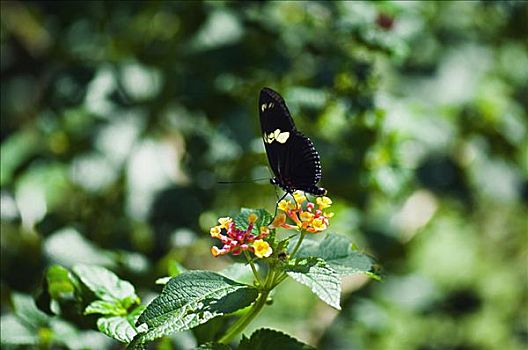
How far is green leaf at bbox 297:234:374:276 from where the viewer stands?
0.91 m

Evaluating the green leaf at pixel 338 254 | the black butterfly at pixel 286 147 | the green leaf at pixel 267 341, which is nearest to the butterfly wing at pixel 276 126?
the black butterfly at pixel 286 147

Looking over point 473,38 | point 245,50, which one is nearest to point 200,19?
Result: point 245,50

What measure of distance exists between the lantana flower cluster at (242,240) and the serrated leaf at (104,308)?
0.58 feet

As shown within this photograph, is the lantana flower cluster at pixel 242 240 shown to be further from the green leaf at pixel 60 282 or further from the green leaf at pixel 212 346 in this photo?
the green leaf at pixel 60 282

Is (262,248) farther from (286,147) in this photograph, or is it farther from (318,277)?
(286,147)

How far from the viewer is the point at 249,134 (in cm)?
153

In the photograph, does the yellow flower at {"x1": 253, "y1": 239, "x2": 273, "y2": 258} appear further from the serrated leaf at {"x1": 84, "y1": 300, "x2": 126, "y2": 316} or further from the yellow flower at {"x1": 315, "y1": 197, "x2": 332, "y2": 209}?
the serrated leaf at {"x1": 84, "y1": 300, "x2": 126, "y2": 316}

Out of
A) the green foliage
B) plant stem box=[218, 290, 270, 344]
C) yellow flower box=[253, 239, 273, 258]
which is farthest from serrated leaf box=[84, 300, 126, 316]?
yellow flower box=[253, 239, 273, 258]

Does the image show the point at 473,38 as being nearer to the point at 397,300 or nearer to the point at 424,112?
the point at 424,112

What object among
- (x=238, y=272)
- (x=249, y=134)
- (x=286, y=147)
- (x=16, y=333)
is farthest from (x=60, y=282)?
(x=249, y=134)

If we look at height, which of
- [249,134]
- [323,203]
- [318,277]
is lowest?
[318,277]

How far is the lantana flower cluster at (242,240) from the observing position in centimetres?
84

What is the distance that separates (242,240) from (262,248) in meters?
0.04

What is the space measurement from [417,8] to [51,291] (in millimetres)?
1035
